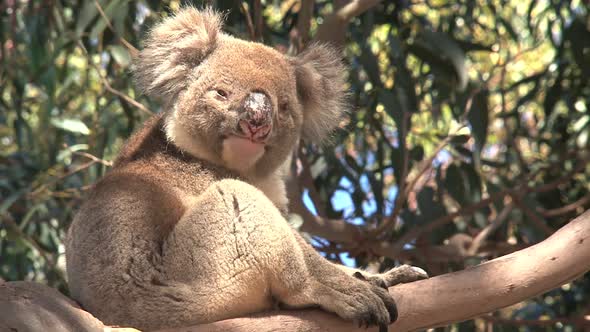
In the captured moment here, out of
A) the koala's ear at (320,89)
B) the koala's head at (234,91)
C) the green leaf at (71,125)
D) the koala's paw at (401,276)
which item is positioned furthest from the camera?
A: the green leaf at (71,125)

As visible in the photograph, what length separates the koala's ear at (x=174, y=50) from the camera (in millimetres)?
3059

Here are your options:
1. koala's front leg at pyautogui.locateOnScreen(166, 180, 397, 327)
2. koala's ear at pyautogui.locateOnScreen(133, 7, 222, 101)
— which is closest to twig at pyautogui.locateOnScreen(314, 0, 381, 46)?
koala's ear at pyautogui.locateOnScreen(133, 7, 222, 101)

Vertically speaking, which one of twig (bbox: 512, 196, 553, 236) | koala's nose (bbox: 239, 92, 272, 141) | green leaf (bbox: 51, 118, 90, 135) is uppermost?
koala's nose (bbox: 239, 92, 272, 141)

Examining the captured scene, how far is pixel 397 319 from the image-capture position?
98.7 inches

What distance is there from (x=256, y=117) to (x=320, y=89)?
1.97 feet

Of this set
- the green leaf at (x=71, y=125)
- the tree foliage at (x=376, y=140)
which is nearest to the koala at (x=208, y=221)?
the tree foliage at (x=376, y=140)

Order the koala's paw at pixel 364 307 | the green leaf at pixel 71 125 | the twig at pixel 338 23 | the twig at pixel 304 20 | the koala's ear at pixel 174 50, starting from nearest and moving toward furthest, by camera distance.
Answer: the koala's paw at pixel 364 307 → the koala's ear at pixel 174 50 → the twig at pixel 338 23 → the twig at pixel 304 20 → the green leaf at pixel 71 125

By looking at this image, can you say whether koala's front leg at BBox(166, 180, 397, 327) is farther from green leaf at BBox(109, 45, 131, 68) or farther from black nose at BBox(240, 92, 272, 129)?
green leaf at BBox(109, 45, 131, 68)

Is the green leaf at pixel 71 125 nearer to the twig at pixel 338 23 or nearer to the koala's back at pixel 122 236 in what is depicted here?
the twig at pixel 338 23

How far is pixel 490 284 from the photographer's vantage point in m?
2.52

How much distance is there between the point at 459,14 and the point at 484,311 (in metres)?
3.21

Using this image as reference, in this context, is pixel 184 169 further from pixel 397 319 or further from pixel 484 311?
pixel 484 311

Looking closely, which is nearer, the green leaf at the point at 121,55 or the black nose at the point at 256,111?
the black nose at the point at 256,111

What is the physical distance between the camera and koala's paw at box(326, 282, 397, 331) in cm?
243
